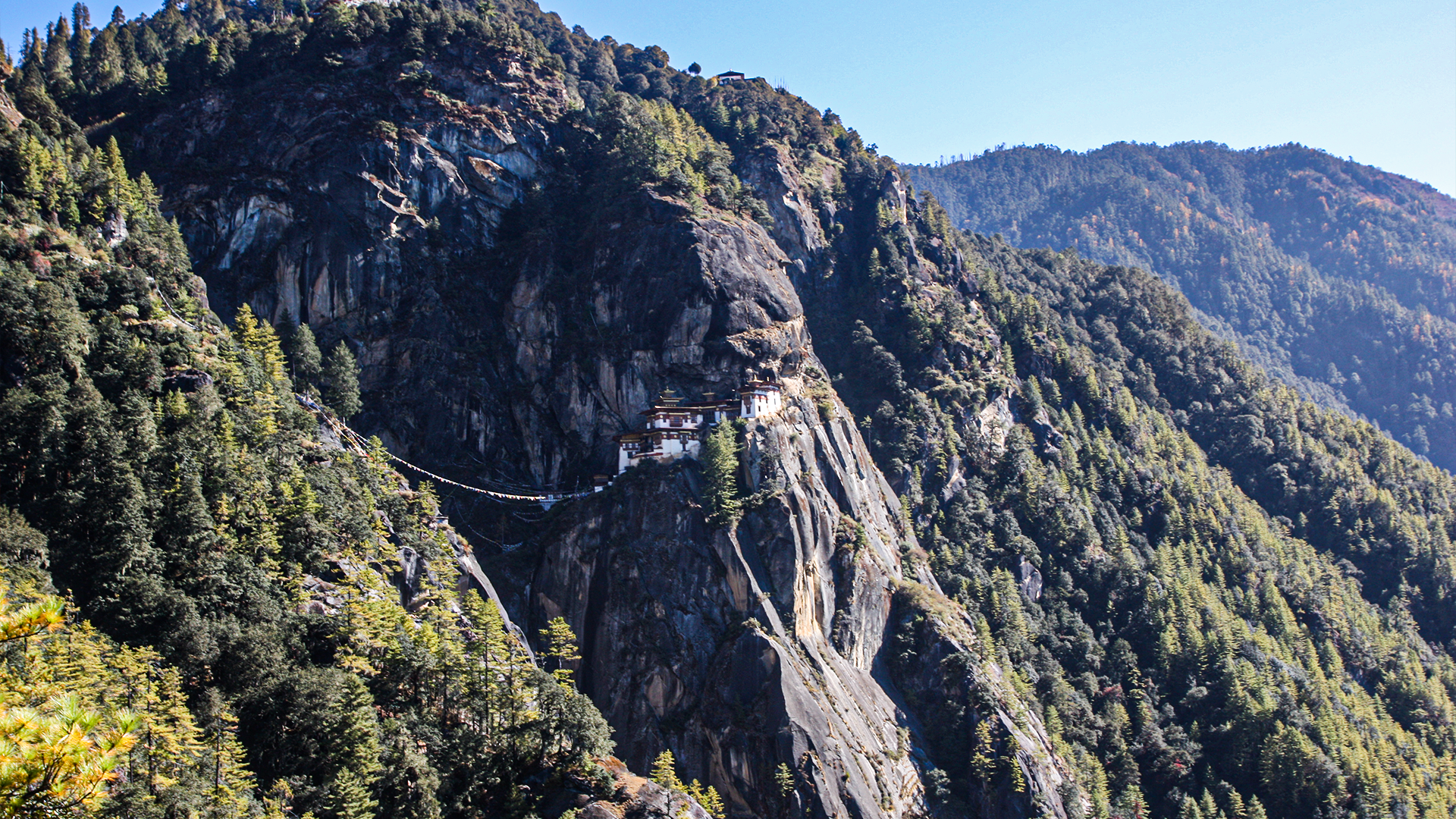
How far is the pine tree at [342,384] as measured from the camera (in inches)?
2997

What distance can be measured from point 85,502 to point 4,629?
3681cm

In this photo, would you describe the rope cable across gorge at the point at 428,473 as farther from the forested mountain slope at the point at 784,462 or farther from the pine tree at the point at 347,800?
the pine tree at the point at 347,800

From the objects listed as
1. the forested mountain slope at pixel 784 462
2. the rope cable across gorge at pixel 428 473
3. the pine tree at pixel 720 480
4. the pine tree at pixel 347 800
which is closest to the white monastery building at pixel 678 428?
the forested mountain slope at pixel 784 462

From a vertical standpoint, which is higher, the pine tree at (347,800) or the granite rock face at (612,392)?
the granite rock face at (612,392)

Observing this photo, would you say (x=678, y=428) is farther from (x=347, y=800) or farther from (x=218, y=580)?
(x=347, y=800)

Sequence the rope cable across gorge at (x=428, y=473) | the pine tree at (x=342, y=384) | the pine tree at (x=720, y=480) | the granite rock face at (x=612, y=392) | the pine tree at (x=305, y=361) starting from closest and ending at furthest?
the rope cable across gorge at (x=428, y=473) → the granite rock face at (x=612, y=392) → the pine tree at (x=720, y=480) → the pine tree at (x=305, y=361) → the pine tree at (x=342, y=384)

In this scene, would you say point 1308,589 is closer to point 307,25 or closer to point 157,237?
point 157,237

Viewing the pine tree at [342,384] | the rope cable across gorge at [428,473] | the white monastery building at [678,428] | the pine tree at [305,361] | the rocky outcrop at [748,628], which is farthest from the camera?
the white monastery building at [678,428]

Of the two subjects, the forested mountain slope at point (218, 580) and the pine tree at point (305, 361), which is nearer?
the forested mountain slope at point (218, 580)

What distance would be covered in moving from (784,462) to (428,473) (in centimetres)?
2860

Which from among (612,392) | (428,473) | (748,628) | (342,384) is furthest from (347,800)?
(612,392)

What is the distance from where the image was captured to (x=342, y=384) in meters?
76.9

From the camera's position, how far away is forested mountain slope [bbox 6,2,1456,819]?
73.8 metres

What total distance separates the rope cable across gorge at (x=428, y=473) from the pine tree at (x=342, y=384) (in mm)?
1631
